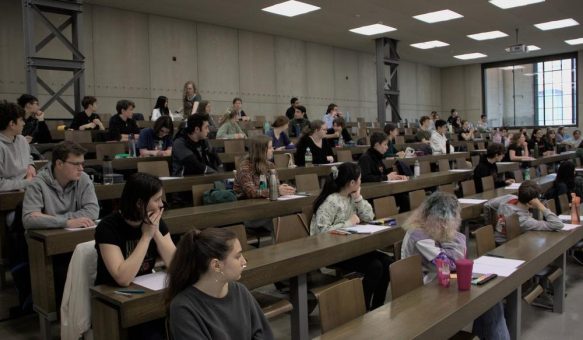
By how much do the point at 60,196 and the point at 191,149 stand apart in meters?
2.15

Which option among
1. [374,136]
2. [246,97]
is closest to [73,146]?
[374,136]

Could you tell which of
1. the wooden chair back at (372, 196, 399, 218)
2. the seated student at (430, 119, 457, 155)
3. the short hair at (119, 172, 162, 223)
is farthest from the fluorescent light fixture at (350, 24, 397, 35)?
the short hair at (119, 172, 162, 223)

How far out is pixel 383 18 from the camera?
11508 mm

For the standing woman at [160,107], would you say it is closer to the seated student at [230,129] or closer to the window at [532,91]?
the seated student at [230,129]

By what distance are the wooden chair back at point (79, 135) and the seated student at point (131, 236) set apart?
4.79m

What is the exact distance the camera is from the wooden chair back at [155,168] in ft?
16.7

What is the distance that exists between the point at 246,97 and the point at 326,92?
3.25 metres

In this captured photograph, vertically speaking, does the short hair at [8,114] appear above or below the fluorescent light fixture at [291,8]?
below

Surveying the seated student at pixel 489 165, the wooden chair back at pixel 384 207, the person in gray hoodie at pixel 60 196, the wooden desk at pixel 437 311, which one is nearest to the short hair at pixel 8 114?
the person in gray hoodie at pixel 60 196

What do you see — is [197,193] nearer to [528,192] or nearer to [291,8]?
[528,192]

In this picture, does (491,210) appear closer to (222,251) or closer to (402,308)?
(402,308)

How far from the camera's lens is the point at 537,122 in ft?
61.3

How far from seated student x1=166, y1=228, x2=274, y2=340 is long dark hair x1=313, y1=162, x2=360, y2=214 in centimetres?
208

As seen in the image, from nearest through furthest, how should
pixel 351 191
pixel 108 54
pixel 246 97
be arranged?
pixel 351 191 < pixel 108 54 < pixel 246 97
